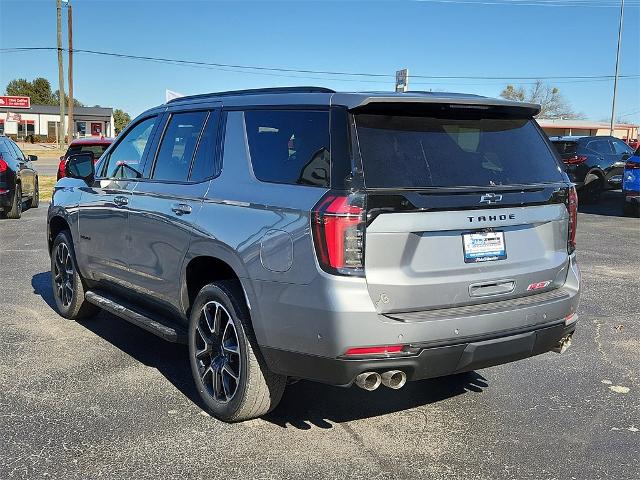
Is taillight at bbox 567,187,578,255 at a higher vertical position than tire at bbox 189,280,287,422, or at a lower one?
higher

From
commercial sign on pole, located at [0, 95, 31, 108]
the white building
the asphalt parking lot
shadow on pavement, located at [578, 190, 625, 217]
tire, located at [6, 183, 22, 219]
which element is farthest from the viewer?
the white building

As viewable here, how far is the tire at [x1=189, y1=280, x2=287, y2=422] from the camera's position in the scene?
3705 mm

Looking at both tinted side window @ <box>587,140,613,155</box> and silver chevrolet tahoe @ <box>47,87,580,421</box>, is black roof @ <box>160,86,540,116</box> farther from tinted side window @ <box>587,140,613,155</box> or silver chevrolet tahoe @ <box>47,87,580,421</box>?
tinted side window @ <box>587,140,613,155</box>

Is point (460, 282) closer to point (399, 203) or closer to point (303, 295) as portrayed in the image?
point (399, 203)

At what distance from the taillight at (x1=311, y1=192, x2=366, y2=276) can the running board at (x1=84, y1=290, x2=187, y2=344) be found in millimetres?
1570

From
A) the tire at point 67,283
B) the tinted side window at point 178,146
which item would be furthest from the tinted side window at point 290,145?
the tire at point 67,283

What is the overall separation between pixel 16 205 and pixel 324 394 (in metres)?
10.7

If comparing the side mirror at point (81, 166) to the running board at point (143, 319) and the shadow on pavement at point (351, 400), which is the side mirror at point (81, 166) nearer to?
the running board at point (143, 319)

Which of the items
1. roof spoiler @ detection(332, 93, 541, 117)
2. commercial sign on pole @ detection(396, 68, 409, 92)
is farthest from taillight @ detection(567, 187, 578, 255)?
commercial sign on pole @ detection(396, 68, 409, 92)

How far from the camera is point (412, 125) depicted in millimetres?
3531

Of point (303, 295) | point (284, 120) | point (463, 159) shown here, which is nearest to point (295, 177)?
point (284, 120)

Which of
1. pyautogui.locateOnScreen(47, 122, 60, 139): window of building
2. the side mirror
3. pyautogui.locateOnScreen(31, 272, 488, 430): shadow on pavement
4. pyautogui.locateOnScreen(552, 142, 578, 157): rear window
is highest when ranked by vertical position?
pyautogui.locateOnScreen(47, 122, 60, 139): window of building

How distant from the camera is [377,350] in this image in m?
3.24

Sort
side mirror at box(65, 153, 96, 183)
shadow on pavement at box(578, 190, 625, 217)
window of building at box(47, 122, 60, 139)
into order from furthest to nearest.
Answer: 1. window of building at box(47, 122, 60, 139)
2. shadow on pavement at box(578, 190, 625, 217)
3. side mirror at box(65, 153, 96, 183)
